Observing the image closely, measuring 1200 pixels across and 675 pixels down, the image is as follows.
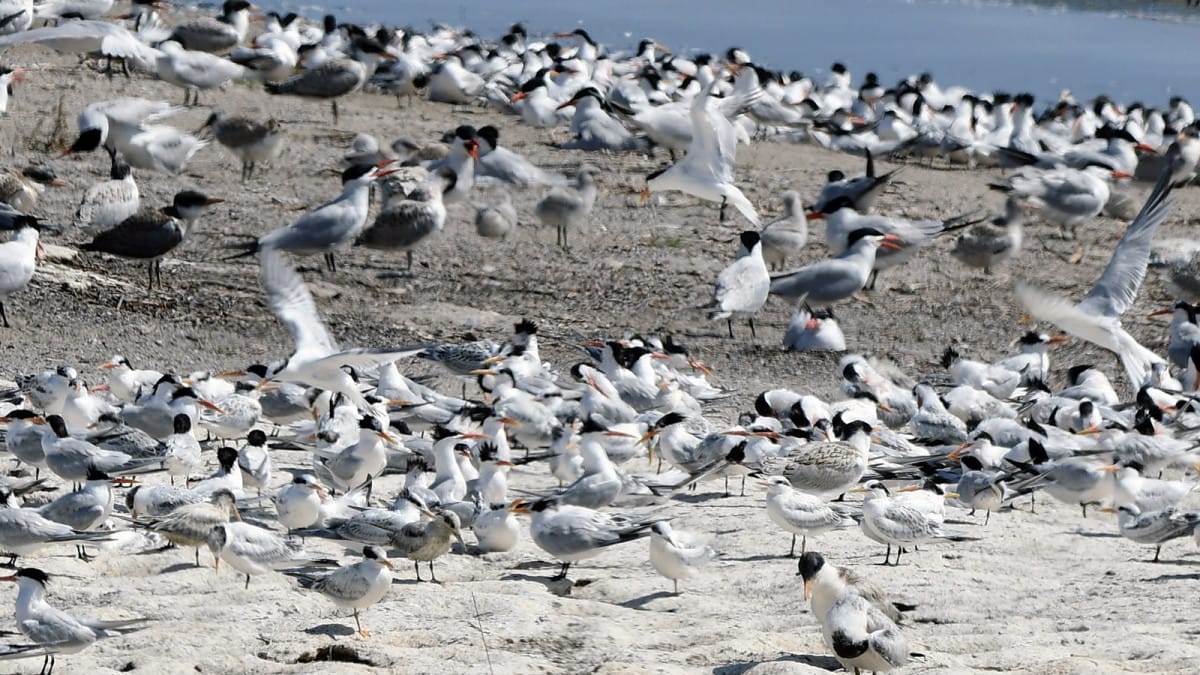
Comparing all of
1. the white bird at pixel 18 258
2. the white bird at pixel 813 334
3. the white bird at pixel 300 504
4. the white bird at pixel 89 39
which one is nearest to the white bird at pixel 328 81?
the white bird at pixel 89 39

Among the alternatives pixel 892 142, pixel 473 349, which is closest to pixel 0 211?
pixel 473 349

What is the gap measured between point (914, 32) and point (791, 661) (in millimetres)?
39279

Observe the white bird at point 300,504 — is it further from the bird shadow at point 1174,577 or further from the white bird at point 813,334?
the white bird at point 813,334

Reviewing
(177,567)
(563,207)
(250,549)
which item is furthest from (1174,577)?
(563,207)

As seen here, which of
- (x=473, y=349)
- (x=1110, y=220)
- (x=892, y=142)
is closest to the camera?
(x=473, y=349)

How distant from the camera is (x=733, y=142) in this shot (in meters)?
13.1

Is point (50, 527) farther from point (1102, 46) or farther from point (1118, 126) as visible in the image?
point (1102, 46)

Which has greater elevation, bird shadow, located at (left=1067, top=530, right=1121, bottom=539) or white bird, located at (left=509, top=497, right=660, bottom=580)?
white bird, located at (left=509, top=497, right=660, bottom=580)

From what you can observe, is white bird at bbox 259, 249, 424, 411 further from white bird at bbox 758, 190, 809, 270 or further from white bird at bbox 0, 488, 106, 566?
white bird at bbox 758, 190, 809, 270

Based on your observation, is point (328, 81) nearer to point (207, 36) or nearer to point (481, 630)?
point (207, 36)

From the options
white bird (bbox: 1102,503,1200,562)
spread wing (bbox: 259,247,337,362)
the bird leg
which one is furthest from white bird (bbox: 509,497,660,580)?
white bird (bbox: 1102,503,1200,562)

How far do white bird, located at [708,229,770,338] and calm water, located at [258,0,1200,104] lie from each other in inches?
805

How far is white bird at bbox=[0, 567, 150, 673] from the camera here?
17.8ft

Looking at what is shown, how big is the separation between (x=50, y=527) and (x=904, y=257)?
27.3ft
